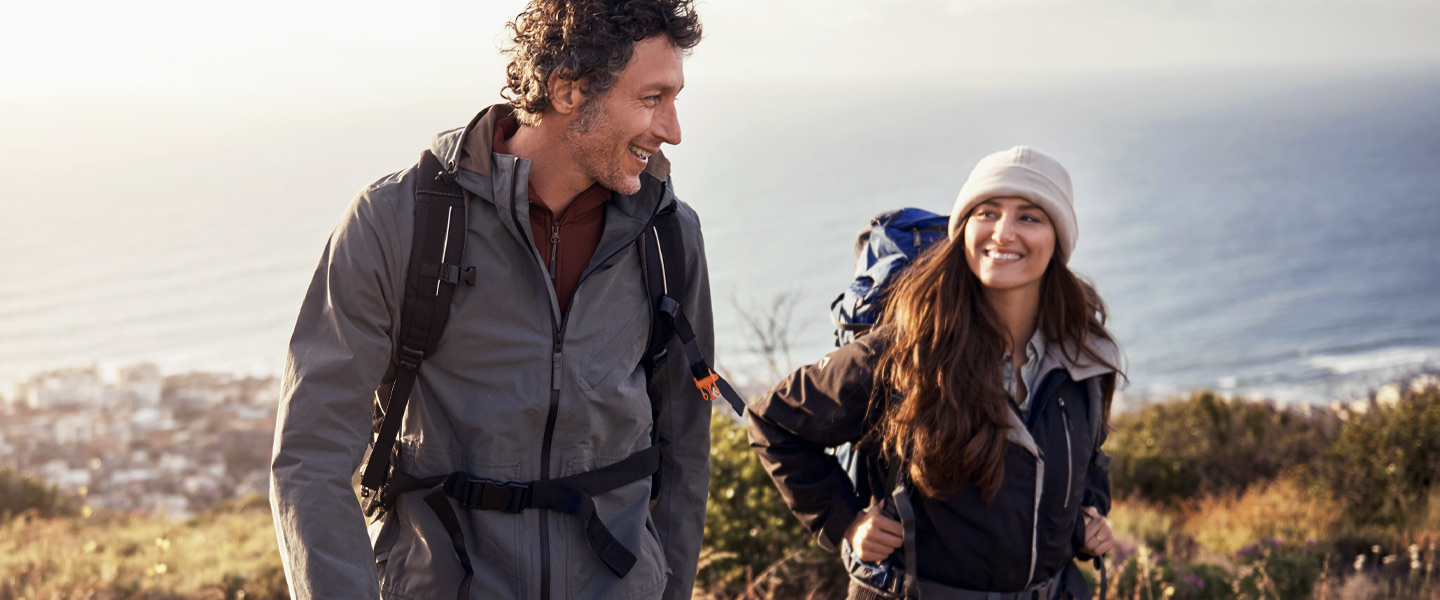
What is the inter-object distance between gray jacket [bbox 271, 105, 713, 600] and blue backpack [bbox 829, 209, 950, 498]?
0.67m

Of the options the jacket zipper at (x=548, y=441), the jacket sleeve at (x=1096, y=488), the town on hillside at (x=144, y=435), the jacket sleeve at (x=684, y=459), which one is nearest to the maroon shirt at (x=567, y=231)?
the jacket zipper at (x=548, y=441)

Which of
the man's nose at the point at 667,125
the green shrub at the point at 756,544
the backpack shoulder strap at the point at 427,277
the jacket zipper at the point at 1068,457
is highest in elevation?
the man's nose at the point at 667,125

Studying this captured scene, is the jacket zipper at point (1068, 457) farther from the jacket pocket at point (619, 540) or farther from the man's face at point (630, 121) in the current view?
the man's face at point (630, 121)

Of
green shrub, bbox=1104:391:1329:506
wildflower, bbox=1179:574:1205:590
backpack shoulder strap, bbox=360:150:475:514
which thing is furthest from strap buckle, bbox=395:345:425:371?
green shrub, bbox=1104:391:1329:506

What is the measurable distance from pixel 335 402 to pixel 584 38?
2.59ft

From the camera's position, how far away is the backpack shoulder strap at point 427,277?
178 centimetres

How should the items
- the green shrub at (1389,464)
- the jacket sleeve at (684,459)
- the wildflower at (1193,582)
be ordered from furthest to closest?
the green shrub at (1389,464), the wildflower at (1193,582), the jacket sleeve at (684,459)

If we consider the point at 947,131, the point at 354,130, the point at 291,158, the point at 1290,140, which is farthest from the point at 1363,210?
the point at 291,158

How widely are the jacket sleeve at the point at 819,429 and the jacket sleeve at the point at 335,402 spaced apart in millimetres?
1029

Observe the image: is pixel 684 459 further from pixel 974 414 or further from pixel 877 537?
pixel 974 414

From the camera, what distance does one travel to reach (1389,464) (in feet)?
28.7

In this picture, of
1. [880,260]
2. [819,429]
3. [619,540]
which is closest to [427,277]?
[619,540]

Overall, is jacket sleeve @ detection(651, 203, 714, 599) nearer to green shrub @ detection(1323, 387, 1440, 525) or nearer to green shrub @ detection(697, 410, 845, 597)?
green shrub @ detection(697, 410, 845, 597)

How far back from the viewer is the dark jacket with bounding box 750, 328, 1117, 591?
229 centimetres
